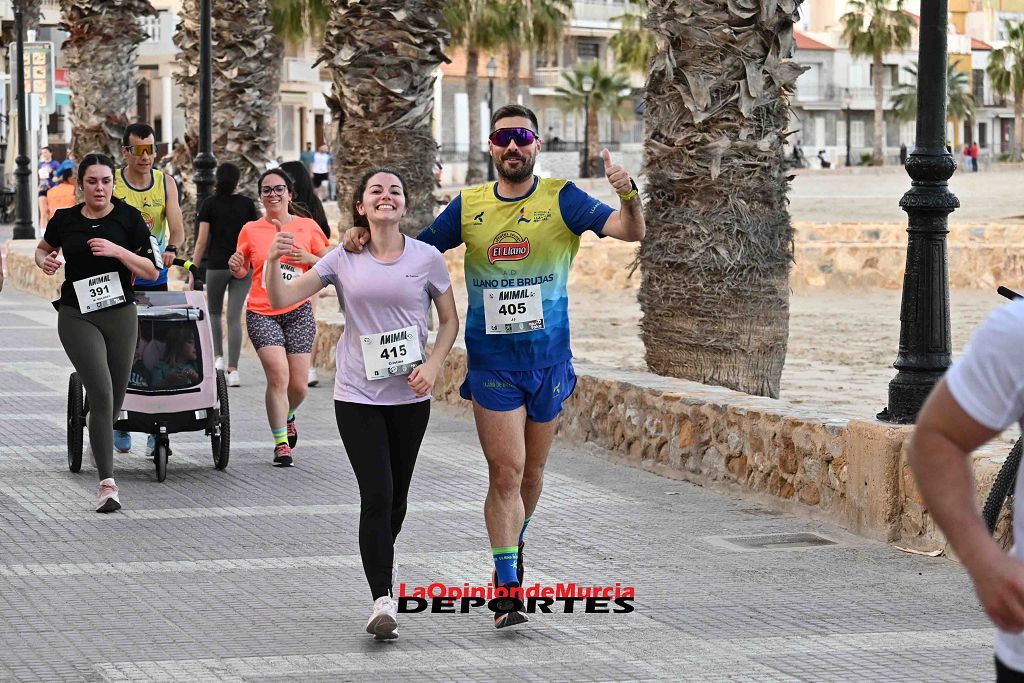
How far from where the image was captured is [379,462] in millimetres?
5984

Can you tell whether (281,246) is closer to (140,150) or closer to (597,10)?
(140,150)

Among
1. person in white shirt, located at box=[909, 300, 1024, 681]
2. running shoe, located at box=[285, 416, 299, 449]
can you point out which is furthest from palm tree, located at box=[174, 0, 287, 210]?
person in white shirt, located at box=[909, 300, 1024, 681]

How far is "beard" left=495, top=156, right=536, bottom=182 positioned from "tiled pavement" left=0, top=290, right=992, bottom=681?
1.56 meters

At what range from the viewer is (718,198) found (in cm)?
1045

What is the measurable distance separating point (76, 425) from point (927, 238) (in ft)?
14.9

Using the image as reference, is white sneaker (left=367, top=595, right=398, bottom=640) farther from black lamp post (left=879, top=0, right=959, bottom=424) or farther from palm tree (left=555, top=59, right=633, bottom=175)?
palm tree (left=555, top=59, right=633, bottom=175)

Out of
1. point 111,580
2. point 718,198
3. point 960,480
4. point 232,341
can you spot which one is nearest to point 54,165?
point 232,341

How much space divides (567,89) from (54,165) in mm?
43273

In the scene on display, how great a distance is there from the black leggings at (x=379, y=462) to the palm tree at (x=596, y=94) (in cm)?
6926

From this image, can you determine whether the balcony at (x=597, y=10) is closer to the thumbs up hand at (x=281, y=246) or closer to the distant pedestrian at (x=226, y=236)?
the distant pedestrian at (x=226, y=236)

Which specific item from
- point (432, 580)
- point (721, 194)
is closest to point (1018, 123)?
point (721, 194)

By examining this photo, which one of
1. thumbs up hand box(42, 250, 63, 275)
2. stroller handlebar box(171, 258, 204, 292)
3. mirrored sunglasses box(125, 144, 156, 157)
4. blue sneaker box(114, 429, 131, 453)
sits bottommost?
blue sneaker box(114, 429, 131, 453)

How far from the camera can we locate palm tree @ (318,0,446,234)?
1530 centimetres

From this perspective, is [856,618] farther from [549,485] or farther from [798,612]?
[549,485]
